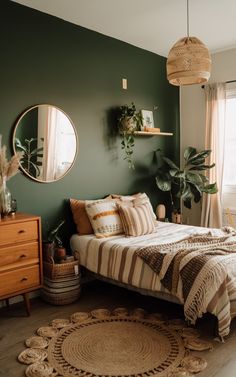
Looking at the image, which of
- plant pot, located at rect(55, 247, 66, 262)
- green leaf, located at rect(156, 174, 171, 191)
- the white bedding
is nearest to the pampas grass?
plant pot, located at rect(55, 247, 66, 262)

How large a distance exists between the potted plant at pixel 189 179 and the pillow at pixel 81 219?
49.2 inches

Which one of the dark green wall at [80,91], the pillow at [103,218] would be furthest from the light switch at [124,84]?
the pillow at [103,218]

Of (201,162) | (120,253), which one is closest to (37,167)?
(120,253)

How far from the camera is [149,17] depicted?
3539 millimetres

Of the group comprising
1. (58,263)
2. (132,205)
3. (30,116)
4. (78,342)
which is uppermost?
(30,116)

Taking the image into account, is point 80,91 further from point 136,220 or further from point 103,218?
point 136,220

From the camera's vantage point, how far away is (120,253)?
3109mm

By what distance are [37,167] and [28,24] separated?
1.35 meters

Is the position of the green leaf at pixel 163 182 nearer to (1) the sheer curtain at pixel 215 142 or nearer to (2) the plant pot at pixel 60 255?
(1) the sheer curtain at pixel 215 142

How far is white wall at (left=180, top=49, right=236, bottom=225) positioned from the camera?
468cm

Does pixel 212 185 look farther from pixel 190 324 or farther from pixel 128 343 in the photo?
pixel 128 343

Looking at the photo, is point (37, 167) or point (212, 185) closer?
point (37, 167)

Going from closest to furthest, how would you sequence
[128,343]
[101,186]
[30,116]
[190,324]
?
[128,343], [190,324], [30,116], [101,186]

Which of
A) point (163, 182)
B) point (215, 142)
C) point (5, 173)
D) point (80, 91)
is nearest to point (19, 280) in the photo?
point (5, 173)
